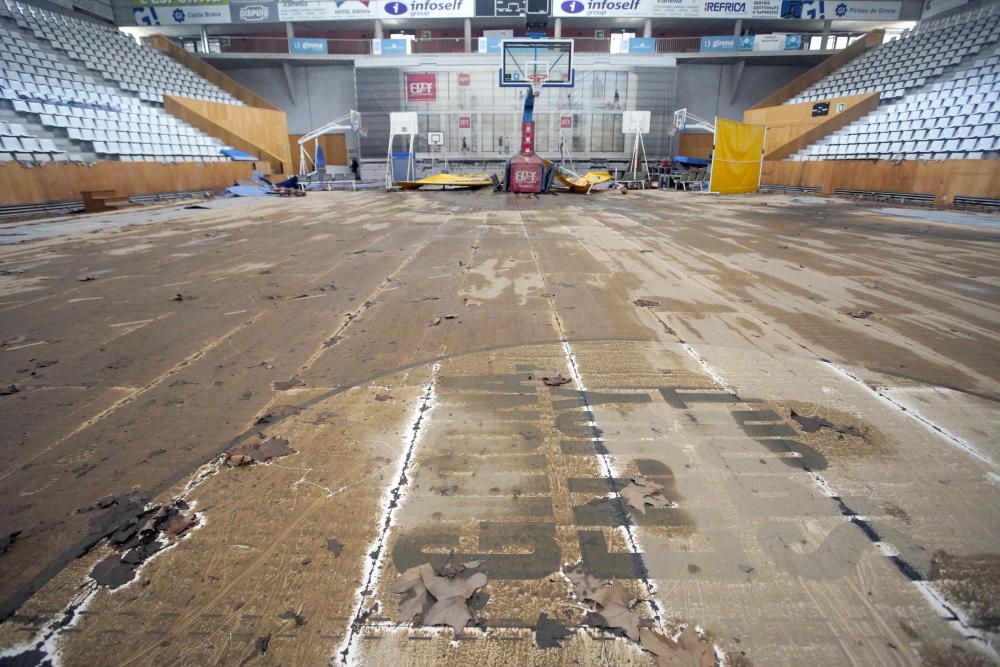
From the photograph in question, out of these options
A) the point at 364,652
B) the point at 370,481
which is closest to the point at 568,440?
the point at 370,481

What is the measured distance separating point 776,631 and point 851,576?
0.40m

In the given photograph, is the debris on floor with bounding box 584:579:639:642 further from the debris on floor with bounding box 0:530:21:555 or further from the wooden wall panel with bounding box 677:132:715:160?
the wooden wall panel with bounding box 677:132:715:160

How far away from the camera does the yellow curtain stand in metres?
19.3

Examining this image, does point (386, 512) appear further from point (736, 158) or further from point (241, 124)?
point (241, 124)

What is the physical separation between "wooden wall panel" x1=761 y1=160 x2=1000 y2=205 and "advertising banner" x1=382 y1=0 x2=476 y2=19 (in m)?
21.7

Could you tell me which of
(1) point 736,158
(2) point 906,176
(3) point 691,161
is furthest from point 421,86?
(2) point 906,176

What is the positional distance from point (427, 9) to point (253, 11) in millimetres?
10701

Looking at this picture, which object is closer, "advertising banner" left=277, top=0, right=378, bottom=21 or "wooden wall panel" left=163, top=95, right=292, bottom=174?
"wooden wall panel" left=163, top=95, right=292, bottom=174

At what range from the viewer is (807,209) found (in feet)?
43.8

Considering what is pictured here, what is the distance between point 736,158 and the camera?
19.8 metres

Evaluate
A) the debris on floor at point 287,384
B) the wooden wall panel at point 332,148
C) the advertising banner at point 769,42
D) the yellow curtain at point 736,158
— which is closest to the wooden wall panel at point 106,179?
the debris on floor at point 287,384

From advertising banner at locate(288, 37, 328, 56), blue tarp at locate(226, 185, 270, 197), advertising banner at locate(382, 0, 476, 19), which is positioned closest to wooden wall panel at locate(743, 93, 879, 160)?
advertising banner at locate(382, 0, 476, 19)

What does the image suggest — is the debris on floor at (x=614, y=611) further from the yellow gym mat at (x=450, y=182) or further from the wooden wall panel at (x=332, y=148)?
the wooden wall panel at (x=332, y=148)

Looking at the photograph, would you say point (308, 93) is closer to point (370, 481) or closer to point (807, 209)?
point (807, 209)
